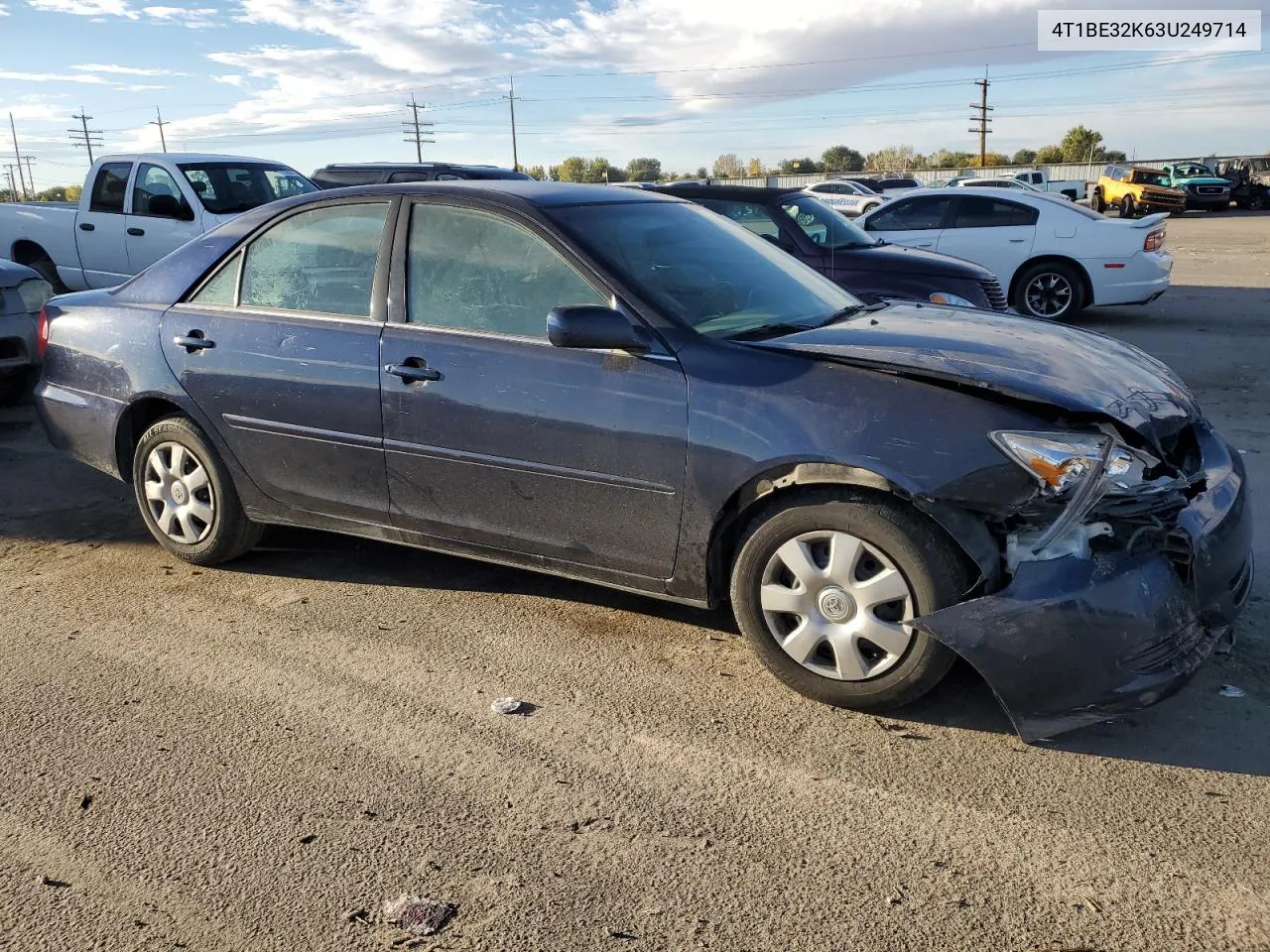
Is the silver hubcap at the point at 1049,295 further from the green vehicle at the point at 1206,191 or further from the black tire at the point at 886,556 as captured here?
the green vehicle at the point at 1206,191

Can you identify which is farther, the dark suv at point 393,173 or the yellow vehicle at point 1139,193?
the yellow vehicle at point 1139,193

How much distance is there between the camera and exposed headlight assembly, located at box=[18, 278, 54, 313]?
7.72 m

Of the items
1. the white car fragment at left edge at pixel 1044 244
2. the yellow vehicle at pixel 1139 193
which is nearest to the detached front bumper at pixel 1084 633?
the white car fragment at left edge at pixel 1044 244

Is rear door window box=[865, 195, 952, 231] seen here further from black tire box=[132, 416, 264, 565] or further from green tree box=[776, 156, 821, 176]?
green tree box=[776, 156, 821, 176]

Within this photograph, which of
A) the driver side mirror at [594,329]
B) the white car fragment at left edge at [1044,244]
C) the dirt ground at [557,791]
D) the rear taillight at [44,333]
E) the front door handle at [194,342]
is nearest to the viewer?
the dirt ground at [557,791]

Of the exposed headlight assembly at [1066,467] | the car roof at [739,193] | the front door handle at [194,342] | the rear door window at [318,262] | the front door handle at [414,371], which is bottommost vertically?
the exposed headlight assembly at [1066,467]

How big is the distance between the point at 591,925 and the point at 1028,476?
5.71 feet

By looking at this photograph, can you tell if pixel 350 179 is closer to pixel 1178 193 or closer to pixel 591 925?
pixel 591 925

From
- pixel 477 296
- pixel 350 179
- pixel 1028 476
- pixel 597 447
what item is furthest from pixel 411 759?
pixel 350 179

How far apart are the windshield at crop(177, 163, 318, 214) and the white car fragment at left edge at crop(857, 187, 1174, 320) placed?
7.03 metres

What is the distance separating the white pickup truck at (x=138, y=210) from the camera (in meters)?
11.3

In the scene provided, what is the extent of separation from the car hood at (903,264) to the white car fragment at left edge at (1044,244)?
314 cm

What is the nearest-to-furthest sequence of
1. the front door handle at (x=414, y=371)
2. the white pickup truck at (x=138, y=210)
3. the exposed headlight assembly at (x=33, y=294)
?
the front door handle at (x=414, y=371)
the exposed headlight assembly at (x=33, y=294)
the white pickup truck at (x=138, y=210)

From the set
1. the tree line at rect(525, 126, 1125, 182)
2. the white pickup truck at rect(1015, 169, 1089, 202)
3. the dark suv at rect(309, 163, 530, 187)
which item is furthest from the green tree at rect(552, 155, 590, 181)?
the dark suv at rect(309, 163, 530, 187)
